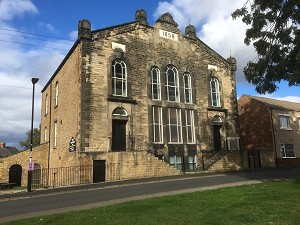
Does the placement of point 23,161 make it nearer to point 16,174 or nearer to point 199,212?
point 16,174

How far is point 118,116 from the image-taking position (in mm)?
24109

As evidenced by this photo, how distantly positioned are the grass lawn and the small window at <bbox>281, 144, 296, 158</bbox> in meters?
23.4

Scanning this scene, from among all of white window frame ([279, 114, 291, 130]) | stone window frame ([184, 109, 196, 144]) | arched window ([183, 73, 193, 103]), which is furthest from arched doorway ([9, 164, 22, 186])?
white window frame ([279, 114, 291, 130])

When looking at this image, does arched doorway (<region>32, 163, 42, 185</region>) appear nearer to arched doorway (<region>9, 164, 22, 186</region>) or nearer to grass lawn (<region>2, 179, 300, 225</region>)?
arched doorway (<region>9, 164, 22, 186</region>)

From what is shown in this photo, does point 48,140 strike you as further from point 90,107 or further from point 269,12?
point 269,12

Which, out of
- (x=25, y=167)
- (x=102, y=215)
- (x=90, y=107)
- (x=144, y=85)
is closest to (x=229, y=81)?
(x=144, y=85)

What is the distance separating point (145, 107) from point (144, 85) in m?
1.90

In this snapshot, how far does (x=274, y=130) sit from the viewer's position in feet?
110

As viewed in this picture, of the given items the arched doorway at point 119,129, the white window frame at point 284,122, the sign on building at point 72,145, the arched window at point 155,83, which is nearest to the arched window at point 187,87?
the arched window at point 155,83

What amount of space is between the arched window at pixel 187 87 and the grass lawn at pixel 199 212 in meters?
17.2

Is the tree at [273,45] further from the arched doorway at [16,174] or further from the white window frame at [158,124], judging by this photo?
the arched doorway at [16,174]

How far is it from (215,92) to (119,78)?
10.7m

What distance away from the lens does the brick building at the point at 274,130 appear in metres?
33.2

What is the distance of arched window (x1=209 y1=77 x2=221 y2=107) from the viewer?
30.5m
